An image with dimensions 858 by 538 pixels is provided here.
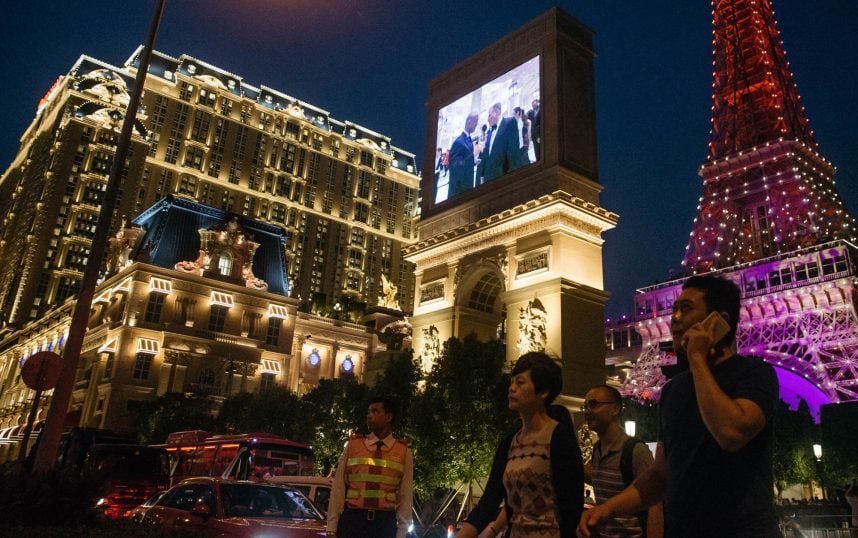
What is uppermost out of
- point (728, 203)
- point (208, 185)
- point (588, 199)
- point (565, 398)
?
point (208, 185)

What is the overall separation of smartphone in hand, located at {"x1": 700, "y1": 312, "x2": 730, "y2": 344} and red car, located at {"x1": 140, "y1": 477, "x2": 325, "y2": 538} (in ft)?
20.3

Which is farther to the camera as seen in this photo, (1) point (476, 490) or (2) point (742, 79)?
(2) point (742, 79)

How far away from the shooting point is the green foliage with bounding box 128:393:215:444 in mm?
33906

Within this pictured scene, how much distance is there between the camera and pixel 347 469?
571 centimetres

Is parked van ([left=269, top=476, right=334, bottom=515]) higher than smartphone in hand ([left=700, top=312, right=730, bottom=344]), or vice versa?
smartphone in hand ([left=700, top=312, right=730, bottom=344])

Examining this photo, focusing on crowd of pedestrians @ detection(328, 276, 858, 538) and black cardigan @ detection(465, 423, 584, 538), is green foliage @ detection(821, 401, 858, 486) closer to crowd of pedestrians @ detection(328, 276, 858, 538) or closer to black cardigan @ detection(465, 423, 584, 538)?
crowd of pedestrians @ detection(328, 276, 858, 538)

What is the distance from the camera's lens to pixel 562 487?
145 inches

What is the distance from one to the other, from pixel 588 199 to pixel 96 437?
70.3 feet

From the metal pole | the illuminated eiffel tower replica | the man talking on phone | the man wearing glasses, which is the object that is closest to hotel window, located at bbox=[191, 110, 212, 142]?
the illuminated eiffel tower replica

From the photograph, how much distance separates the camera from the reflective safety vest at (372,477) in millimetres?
5535

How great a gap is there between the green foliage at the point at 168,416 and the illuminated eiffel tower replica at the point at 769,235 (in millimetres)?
34387

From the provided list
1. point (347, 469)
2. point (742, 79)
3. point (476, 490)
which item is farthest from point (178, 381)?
point (742, 79)

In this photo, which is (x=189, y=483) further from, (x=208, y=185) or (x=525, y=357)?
(x=208, y=185)

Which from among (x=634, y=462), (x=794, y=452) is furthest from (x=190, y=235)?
(x=634, y=462)
